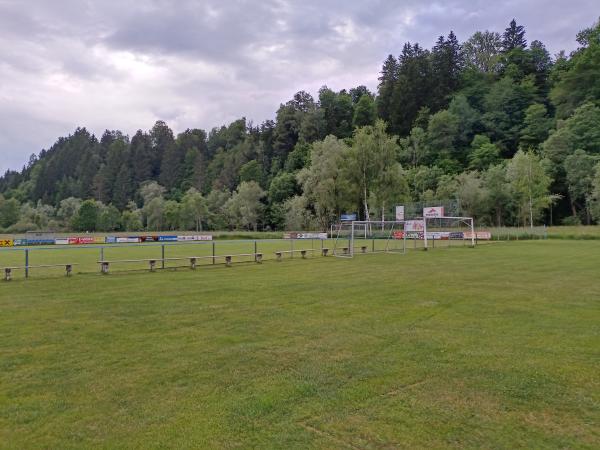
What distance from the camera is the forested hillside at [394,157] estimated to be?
66.6m

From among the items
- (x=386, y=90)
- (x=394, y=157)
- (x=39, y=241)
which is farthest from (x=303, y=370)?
(x=386, y=90)

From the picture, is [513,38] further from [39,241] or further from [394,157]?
[39,241]

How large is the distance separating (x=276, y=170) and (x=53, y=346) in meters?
112

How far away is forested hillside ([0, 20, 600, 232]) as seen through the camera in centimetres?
6662

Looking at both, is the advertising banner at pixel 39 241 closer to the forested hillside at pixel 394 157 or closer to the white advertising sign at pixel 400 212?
the forested hillside at pixel 394 157

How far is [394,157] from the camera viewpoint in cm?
6191

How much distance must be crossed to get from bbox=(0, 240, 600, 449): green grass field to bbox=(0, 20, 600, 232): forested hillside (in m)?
51.7

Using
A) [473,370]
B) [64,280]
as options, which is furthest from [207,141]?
[473,370]

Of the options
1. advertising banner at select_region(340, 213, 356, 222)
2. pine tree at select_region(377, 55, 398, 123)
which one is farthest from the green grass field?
pine tree at select_region(377, 55, 398, 123)

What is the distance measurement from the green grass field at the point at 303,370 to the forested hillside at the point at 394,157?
51.7m

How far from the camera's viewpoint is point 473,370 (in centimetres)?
612

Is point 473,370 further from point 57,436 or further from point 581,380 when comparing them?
point 57,436

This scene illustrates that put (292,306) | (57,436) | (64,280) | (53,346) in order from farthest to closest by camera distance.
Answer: (64,280) → (292,306) → (53,346) → (57,436)

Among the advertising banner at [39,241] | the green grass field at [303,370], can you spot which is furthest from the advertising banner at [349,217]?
the green grass field at [303,370]
